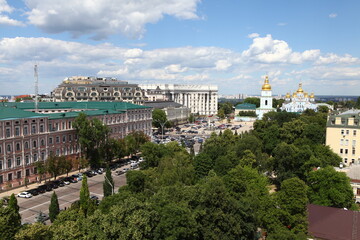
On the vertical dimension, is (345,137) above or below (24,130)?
below

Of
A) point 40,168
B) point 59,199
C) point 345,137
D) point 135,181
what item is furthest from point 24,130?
point 345,137

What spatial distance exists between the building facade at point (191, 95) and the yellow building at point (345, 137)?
12659 cm

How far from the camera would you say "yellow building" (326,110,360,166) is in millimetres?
53750

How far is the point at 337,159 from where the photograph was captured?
49.3 m

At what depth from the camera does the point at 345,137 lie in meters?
54.8

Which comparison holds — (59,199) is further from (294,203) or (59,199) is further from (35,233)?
(294,203)

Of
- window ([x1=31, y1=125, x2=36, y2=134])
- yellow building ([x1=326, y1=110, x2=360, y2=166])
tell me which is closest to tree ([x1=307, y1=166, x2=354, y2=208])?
yellow building ([x1=326, y1=110, x2=360, y2=166])

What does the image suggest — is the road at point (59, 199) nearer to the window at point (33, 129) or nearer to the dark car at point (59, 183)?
the dark car at point (59, 183)

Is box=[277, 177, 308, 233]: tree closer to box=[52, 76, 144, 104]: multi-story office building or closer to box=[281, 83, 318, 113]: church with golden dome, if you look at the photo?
box=[52, 76, 144, 104]: multi-story office building

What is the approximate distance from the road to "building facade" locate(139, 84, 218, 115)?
12912 centimetres

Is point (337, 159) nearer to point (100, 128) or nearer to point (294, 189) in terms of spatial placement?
point (294, 189)

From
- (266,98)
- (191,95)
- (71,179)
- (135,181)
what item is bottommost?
(71,179)

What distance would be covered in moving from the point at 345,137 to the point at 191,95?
448ft

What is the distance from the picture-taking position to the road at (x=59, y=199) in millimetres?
37241
